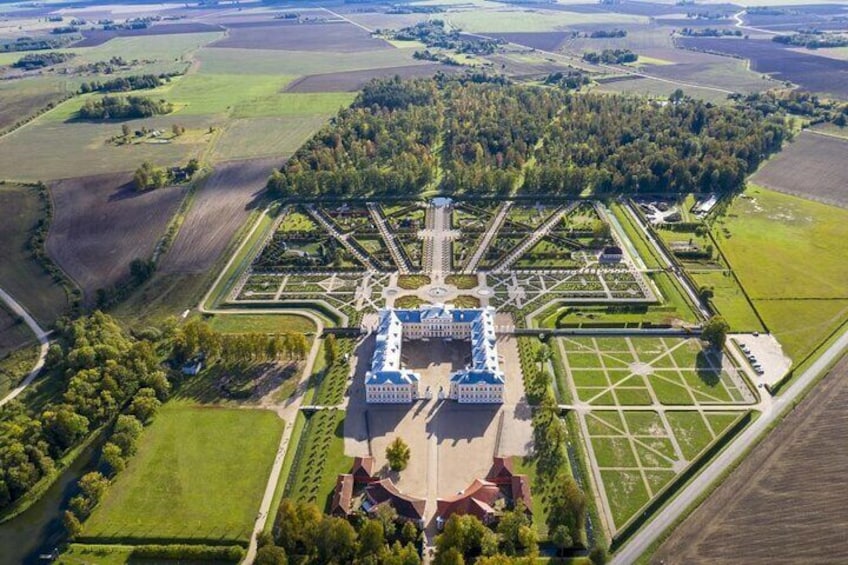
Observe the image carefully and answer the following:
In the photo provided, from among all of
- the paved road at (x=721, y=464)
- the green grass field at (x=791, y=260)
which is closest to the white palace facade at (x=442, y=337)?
the paved road at (x=721, y=464)

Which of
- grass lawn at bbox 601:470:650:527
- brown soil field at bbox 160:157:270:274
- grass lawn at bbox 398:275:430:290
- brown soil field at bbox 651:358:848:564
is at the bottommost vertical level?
brown soil field at bbox 160:157:270:274

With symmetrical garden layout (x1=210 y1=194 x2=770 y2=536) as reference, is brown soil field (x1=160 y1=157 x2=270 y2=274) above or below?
below

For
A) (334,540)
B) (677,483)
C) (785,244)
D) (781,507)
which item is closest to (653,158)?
(785,244)

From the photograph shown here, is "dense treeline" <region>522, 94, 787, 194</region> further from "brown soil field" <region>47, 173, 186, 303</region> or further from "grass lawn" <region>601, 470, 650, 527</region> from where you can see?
"brown soil field" <region>47, 173, 186, 303</region>

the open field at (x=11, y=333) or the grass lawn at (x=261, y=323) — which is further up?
the open field at (x=11, y=333)

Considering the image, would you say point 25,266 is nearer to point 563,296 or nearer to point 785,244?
point 563,296

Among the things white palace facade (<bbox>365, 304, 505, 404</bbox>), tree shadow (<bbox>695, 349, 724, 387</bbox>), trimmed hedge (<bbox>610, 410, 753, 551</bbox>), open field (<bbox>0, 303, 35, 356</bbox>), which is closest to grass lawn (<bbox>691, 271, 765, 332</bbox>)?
tree shadow (<bbox>695, 349, 724, 387</bbox>)

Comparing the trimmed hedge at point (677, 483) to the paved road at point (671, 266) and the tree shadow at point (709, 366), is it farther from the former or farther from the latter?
the paved road at point (671, 266)

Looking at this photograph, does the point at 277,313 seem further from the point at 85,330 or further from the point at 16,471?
the point at 16,471
